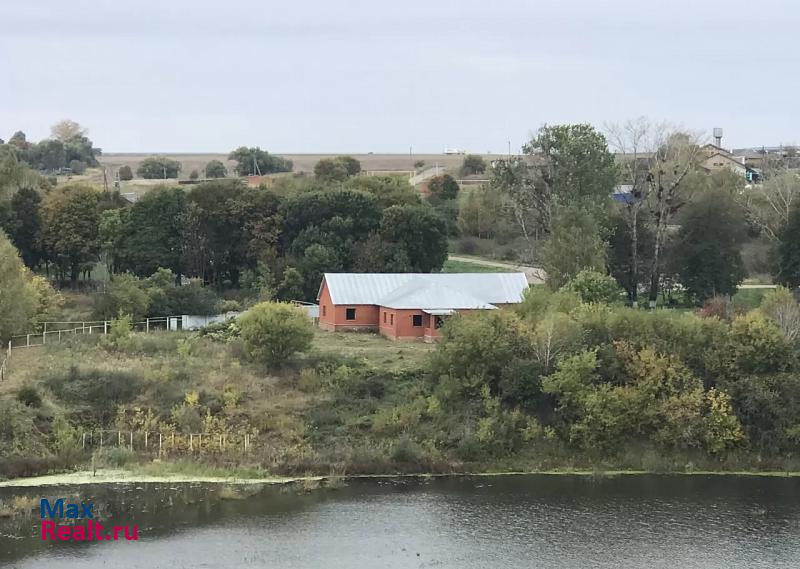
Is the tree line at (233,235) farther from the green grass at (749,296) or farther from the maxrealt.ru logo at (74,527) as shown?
the maxrealt.ru logo at (74,527)

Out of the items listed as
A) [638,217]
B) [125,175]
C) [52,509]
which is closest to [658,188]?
[638,217]

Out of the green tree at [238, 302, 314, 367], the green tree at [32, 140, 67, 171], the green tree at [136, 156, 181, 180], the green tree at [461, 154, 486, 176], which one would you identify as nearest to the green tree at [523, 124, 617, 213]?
the green tree at [238, 302, 314, 367]

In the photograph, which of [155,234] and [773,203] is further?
[773,203]

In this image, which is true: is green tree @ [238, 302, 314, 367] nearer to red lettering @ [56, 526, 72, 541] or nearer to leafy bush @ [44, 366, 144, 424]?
leafy bush @ [44, 366, 144, 424]

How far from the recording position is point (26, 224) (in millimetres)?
60531

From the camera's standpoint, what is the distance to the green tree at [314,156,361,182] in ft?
305

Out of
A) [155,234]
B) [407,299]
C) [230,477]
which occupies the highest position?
[155,234]

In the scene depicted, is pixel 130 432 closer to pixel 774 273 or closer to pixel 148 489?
pixel 148 489

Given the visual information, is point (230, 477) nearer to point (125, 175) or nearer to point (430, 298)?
point (430, 298)

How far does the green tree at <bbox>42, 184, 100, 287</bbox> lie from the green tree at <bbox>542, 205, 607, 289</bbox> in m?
24.0

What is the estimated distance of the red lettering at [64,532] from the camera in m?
27.4

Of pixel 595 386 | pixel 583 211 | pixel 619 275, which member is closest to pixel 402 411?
pixel 595 386

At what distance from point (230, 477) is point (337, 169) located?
6477 cm

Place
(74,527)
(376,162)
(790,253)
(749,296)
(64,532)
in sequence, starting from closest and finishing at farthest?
1. (64,532)
2. (74,527)
3. (790,253)
4. (749,296)
5. (376,162)
